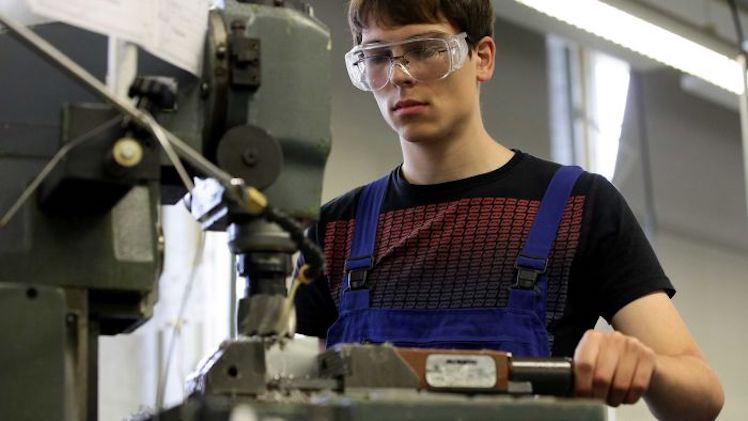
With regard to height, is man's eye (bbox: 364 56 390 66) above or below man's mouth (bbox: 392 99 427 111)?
above

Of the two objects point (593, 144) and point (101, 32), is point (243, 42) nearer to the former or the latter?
point (101, 32)

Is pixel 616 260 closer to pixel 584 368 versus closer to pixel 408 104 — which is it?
pixel 408 104

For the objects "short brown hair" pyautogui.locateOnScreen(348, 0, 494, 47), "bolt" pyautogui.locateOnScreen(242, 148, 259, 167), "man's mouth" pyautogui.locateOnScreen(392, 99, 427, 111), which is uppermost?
"short brown hair" pyautogui.locateOnScreen(348, 0, 494, 47)

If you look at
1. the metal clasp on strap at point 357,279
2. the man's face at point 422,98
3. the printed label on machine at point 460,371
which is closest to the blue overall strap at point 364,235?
the metal clasp on strap at point 357,279

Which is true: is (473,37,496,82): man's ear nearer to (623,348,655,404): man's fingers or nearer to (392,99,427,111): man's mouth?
(392,99,427,111): man's mouth

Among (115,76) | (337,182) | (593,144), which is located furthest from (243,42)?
(593,144)

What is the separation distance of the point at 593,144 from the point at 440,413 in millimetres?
3914

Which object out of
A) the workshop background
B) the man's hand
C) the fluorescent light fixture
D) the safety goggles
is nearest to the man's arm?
the man's hand

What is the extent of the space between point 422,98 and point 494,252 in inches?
10.2

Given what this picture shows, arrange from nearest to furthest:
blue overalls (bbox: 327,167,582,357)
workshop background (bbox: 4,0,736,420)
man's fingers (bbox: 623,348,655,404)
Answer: man's fingers (bbox: 623,348,655,404) → blue overalls (bbox: 327,167,582,357) → workshop background (bbox: 4,0,736,420)

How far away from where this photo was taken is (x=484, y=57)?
1.88m

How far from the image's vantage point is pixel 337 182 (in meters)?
3.58

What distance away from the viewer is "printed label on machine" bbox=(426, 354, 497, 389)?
1021 mm

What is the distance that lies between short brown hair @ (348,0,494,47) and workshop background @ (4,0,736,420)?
1400 millimetres
